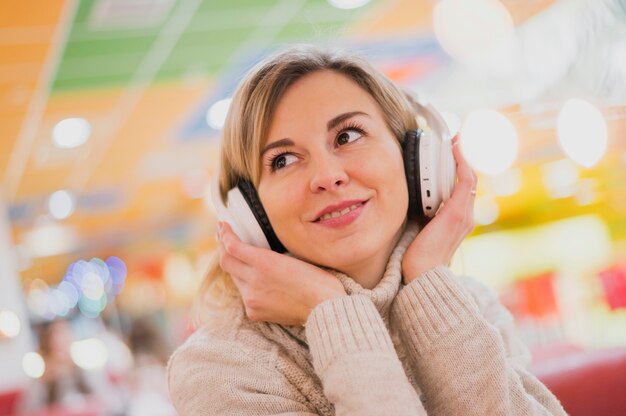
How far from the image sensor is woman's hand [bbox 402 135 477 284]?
1488mm

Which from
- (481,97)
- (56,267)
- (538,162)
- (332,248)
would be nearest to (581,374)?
(332,248)

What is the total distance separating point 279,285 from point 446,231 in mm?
390

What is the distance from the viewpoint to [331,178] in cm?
137

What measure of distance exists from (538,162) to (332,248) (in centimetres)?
911

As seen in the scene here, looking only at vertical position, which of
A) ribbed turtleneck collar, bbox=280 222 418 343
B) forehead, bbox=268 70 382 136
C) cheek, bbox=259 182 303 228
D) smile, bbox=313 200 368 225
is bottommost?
ribbed turtleneck collar, bbox=280 222 418 343

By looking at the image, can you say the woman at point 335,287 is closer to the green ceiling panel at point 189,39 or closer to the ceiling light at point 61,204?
the green ceiling panel at point 189,39

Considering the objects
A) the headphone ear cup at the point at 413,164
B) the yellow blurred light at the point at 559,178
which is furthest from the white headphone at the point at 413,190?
the yellow blurred light at the point at 559,178

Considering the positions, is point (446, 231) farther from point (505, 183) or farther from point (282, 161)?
point (505, 183)

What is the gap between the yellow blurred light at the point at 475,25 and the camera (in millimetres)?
4930

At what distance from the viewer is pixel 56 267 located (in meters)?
24.8

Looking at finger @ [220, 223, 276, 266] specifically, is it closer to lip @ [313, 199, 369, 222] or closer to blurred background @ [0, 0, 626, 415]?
lip @ [313, 199, 369, 222]

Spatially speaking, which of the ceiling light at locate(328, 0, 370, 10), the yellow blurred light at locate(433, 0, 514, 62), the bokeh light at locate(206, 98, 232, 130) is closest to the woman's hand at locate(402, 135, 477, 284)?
the yellow blurred light at locate(433, 0, 514, 62)

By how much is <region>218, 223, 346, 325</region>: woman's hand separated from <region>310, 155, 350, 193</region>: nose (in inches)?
6.2

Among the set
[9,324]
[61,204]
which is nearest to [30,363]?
[9,324]
